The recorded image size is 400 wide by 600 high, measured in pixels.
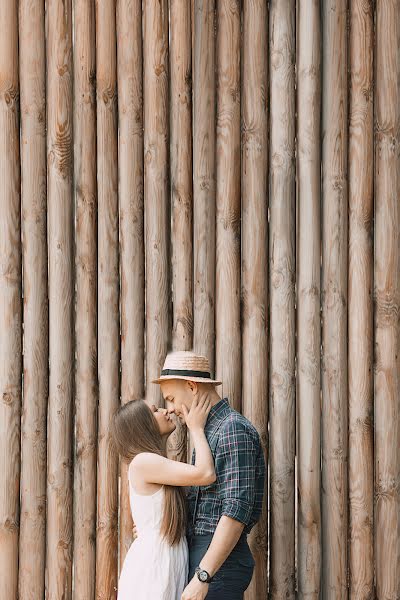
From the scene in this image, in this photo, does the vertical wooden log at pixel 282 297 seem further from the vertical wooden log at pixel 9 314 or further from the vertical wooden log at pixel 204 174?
the vertical wooden log at pixel 9 314

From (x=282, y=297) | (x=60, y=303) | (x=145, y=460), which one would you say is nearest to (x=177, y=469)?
(x=145, y=460)

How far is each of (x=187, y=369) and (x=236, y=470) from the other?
51 cm

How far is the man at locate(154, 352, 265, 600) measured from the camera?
134 inches

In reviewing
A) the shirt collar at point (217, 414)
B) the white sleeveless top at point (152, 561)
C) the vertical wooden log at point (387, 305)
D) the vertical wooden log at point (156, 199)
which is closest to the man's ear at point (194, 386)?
the shirt collar at point (217, 414)

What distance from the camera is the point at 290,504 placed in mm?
4172

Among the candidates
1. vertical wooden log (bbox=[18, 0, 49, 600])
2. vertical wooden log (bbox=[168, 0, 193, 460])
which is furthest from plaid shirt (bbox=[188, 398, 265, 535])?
vertical wooden log (bbox=[18, 0, 49, 600])

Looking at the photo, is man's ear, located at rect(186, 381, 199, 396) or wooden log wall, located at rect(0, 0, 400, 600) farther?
wooden log wall, located at rect(0, 0, 400, 600)

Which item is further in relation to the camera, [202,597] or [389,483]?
[389,483]

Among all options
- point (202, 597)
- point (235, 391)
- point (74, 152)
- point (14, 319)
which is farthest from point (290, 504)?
point (74, 152)

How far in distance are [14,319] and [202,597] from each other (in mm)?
1732

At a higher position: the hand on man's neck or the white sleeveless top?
the hand on man's neck

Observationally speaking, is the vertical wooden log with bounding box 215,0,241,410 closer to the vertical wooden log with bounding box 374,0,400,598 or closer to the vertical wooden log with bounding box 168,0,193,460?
the vertical wooden log with bounding box 168,0,193,460

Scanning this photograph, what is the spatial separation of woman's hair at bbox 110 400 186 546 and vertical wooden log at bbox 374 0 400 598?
1.11 meters

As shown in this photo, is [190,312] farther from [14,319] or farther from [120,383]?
[14,319]
